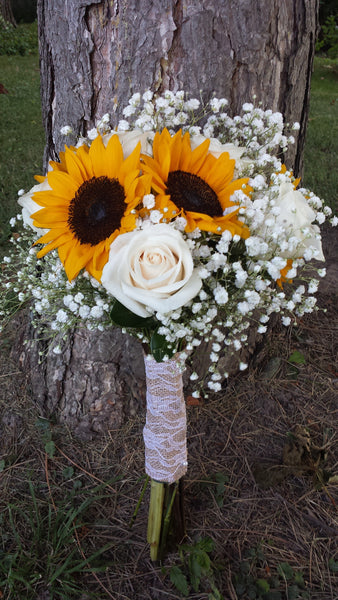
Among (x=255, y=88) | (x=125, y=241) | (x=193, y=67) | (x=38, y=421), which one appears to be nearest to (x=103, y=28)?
(x=193, y=67)

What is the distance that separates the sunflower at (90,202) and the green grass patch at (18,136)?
6.89 ft

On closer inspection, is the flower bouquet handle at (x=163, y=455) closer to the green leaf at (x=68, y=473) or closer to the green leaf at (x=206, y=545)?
the green leaf at (x=206, y=545)

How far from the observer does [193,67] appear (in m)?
1.92

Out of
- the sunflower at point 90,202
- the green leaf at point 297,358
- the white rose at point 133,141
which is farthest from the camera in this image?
the green leaf at point 297,358

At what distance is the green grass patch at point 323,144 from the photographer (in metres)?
4.75

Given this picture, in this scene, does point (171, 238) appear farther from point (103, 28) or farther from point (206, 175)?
point (103, 28)

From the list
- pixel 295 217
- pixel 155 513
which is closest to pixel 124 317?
pixel 295 217

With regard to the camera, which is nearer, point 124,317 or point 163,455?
point 124,317

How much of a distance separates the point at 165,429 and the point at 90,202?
3.14 ft

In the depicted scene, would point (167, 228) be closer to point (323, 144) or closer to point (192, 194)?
point (192, 194)

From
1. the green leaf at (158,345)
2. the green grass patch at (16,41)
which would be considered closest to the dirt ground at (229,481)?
the green leaf at (158,345)

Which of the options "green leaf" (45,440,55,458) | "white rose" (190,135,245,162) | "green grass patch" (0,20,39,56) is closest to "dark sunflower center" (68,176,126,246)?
"white rose" (190,135,245,162)

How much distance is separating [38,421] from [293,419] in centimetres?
134

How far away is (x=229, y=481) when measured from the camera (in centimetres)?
232
